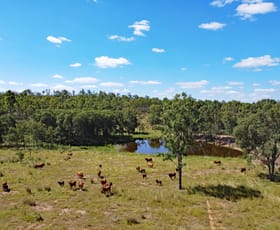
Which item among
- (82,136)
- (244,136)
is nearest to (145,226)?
(244,136)

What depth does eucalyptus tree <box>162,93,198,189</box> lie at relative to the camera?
29.0 meters

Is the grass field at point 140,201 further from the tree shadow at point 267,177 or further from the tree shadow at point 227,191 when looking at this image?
the tree shadow at point 267,177

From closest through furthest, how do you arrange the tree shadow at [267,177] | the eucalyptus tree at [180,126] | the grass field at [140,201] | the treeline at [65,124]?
1. the grass field at [140,201]
2. the eucalyptus tree at [180,126]
3. the tree shadow at [267,177]
4. the treeline at [65,124]

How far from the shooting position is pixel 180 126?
95.1 ft

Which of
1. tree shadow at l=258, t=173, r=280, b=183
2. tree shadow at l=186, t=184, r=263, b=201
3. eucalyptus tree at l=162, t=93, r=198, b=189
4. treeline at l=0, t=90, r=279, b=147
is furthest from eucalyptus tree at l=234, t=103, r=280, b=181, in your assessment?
treeline at l=0, t=90, r=279, b=147

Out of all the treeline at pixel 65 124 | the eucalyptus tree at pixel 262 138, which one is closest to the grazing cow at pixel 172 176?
the eucalyptus tree at pixel 262 138

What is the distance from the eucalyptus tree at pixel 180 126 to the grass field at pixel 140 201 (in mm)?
3714

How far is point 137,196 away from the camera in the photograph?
25.8m

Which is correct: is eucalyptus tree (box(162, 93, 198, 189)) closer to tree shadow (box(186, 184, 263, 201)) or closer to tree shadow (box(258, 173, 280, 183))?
tree shadow (box(186, 184, 263, 201))

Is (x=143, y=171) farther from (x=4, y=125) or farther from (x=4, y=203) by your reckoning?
(x=4, y=125)

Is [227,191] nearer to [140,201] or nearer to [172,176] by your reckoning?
[172,176]

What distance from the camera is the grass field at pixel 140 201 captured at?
1967 centimetres

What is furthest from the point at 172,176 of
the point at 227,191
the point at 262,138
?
the point at 262,138

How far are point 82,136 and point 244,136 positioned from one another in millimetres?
53447
